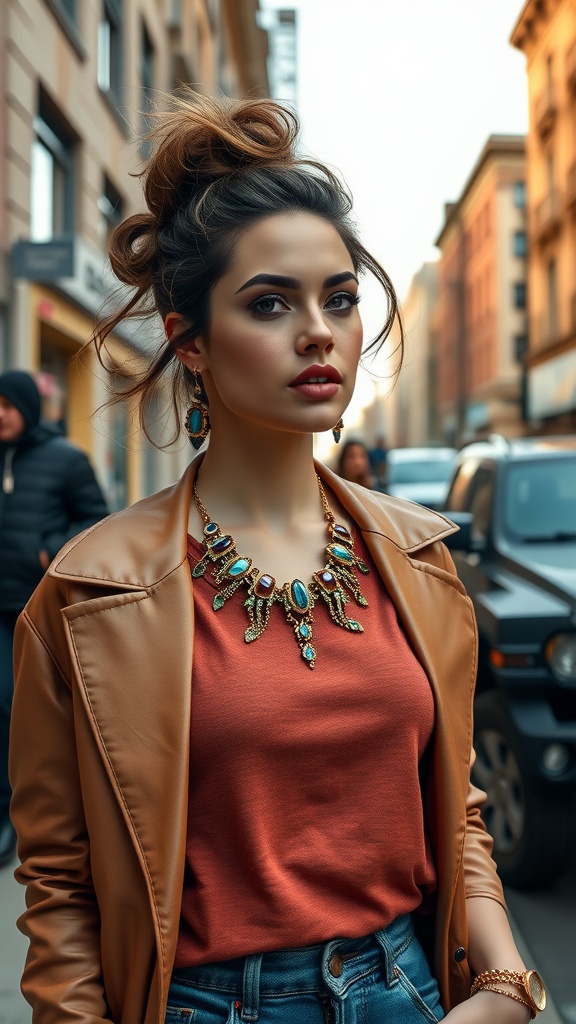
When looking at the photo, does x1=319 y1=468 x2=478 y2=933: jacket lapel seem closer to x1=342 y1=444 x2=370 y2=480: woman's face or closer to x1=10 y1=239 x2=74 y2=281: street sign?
x1=342 y1=444 x2=370 y2=480: woman's face

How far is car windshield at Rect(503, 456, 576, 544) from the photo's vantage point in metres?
5.11

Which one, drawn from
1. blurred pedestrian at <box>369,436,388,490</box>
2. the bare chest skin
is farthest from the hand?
blurred pedestrian at <box>369,436,388,490</box>

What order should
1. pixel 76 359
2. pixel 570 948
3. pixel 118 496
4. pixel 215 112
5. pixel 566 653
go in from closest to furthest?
pixel 215 112 < pixel 76 359 < pixel 570 948 < pixel 566 653 < pixel 118 496

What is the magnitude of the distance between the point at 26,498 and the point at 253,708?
3.44 metres

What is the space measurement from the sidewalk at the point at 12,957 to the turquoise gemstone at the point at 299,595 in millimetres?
2161

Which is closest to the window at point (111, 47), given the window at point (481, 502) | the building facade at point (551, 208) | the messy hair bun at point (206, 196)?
the window at point (481, 502)

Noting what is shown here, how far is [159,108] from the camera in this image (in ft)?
6.55

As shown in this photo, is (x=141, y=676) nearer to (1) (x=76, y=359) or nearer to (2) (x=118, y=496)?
(1) (x=76, y=359)

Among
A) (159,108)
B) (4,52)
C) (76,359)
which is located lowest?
(76,359)

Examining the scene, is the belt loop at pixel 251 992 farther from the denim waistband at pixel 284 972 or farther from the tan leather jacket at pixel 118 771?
the tan leather jacket at pixel 118 771

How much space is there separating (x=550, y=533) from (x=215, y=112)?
3.67 meters

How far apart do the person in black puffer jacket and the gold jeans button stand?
3.37 meters

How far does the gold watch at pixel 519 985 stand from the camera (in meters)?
1.58

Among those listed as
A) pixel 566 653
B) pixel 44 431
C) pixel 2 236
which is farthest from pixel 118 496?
pixel 566 653
